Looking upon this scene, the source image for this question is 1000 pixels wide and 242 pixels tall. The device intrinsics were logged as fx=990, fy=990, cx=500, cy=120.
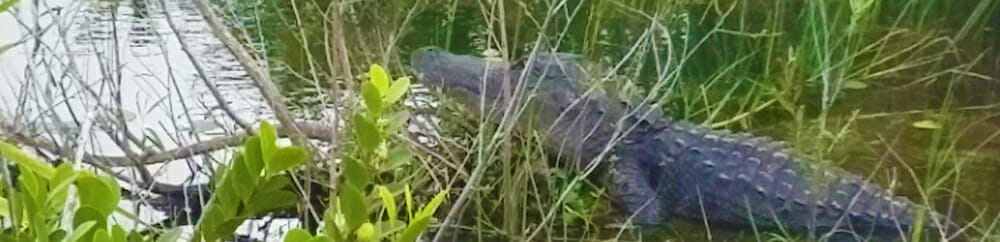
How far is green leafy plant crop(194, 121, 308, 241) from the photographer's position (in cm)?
49

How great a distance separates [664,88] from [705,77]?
4 centimetres

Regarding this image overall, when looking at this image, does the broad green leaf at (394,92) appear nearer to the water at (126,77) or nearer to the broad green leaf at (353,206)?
the broad green leaf at (353,206)

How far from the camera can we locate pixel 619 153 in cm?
92

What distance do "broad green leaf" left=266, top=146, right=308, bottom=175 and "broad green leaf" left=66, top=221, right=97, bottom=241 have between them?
9 centimetres

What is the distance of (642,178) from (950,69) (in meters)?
0.28

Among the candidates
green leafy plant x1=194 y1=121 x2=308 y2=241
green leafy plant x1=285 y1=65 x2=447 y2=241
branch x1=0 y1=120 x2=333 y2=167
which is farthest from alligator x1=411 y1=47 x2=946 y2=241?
green leafy plant x1=194 y1=121 x2=308 y2=241

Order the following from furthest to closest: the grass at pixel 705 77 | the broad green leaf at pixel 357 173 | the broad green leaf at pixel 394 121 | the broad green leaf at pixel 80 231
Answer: the grass at pixel 705 77, the broad green leaf at pixel 394 121, the broad green leaf at pixel 357 173, the broad green leaf at pixel 80 231

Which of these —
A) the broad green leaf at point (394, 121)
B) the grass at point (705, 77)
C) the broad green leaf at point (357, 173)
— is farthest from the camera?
the grass at point (705, 77)

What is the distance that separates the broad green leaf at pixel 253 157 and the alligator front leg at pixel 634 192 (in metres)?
0.46

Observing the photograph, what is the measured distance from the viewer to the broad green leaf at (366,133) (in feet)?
1.88

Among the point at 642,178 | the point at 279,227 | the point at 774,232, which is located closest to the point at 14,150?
the point at 279,227

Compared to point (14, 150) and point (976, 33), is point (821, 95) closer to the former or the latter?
point (976, 33)

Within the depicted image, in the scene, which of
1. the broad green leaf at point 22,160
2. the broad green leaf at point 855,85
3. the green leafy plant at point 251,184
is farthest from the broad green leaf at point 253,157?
the broad green leaf at point 855,85

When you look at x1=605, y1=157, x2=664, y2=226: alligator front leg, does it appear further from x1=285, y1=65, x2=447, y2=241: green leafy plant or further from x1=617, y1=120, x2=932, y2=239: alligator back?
x1=285, y1=65, x2=447, y2=241: green leafy plant
